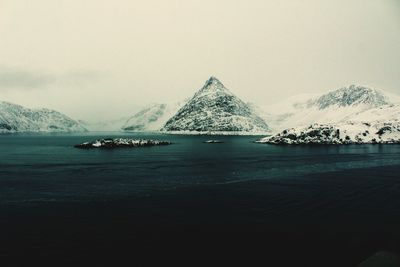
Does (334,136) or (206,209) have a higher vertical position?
(334,136)

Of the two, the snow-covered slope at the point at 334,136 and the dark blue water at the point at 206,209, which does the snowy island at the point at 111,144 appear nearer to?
the snow-covered slope at the point at 334,136

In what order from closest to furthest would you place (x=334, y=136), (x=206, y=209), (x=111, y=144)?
(x=206, y=209) < (x=111, y=144) < (x=334, y=136)

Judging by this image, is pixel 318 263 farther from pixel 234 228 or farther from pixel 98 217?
pixel 98 217

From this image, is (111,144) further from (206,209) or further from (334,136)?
(206,209)

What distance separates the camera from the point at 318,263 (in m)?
24.7

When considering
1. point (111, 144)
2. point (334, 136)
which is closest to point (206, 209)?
point (111, 144)

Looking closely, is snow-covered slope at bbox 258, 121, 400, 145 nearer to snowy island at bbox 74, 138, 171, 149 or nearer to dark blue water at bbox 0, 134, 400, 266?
snowy island at bbox 74, 138, 171, 149

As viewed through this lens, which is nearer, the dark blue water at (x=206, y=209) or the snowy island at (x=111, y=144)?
the dark blue water at (x=206, y=209)

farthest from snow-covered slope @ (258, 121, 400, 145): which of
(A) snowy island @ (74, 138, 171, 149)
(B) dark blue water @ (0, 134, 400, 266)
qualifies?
(B) dark blue water @ (0, 134, 400, 266)

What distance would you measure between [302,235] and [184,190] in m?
23.5

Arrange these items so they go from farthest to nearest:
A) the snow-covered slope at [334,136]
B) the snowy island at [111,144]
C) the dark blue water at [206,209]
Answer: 1. the snow-covered slope at [334,136]
2. the snowy island at [111,144]
3. the dark blue water at [206,209]

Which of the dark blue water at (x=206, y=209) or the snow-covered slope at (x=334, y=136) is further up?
the snow-covered slope at (x=334, y=136)

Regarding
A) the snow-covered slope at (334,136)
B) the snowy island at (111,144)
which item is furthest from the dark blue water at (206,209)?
the snow-covered slope at (334,136)

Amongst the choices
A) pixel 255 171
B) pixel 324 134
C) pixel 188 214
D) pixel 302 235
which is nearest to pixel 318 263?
pixel 302 235
